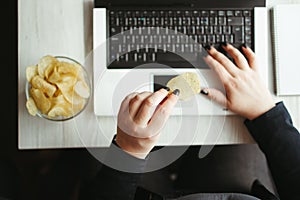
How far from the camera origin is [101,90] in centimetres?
93

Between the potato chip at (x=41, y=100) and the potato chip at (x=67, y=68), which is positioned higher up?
the potato chip at (x=67, y=68)

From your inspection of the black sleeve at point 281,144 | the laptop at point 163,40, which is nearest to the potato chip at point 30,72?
the laptop at point 163,40

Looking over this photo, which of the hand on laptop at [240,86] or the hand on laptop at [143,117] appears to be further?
the hand on laptop at [240,86]

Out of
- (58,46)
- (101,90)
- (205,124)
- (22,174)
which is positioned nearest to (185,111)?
(205,124)

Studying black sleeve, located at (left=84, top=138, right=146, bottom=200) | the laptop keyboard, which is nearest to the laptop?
the laptop keyboard

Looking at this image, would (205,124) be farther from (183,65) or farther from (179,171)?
(179,171)

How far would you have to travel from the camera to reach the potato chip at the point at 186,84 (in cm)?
92

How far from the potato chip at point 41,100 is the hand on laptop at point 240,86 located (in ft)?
0.99

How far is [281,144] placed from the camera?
930 mm

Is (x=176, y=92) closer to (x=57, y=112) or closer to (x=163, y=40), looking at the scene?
(x=163, y=40)

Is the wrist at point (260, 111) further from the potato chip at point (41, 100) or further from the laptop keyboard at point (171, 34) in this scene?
the potato chip at point (41, 100)

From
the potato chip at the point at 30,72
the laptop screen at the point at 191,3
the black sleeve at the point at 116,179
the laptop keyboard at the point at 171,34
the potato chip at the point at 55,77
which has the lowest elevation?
the black sleeve at the point at 116,179

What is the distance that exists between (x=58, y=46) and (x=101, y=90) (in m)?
0.12

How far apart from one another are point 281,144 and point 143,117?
31 cm
